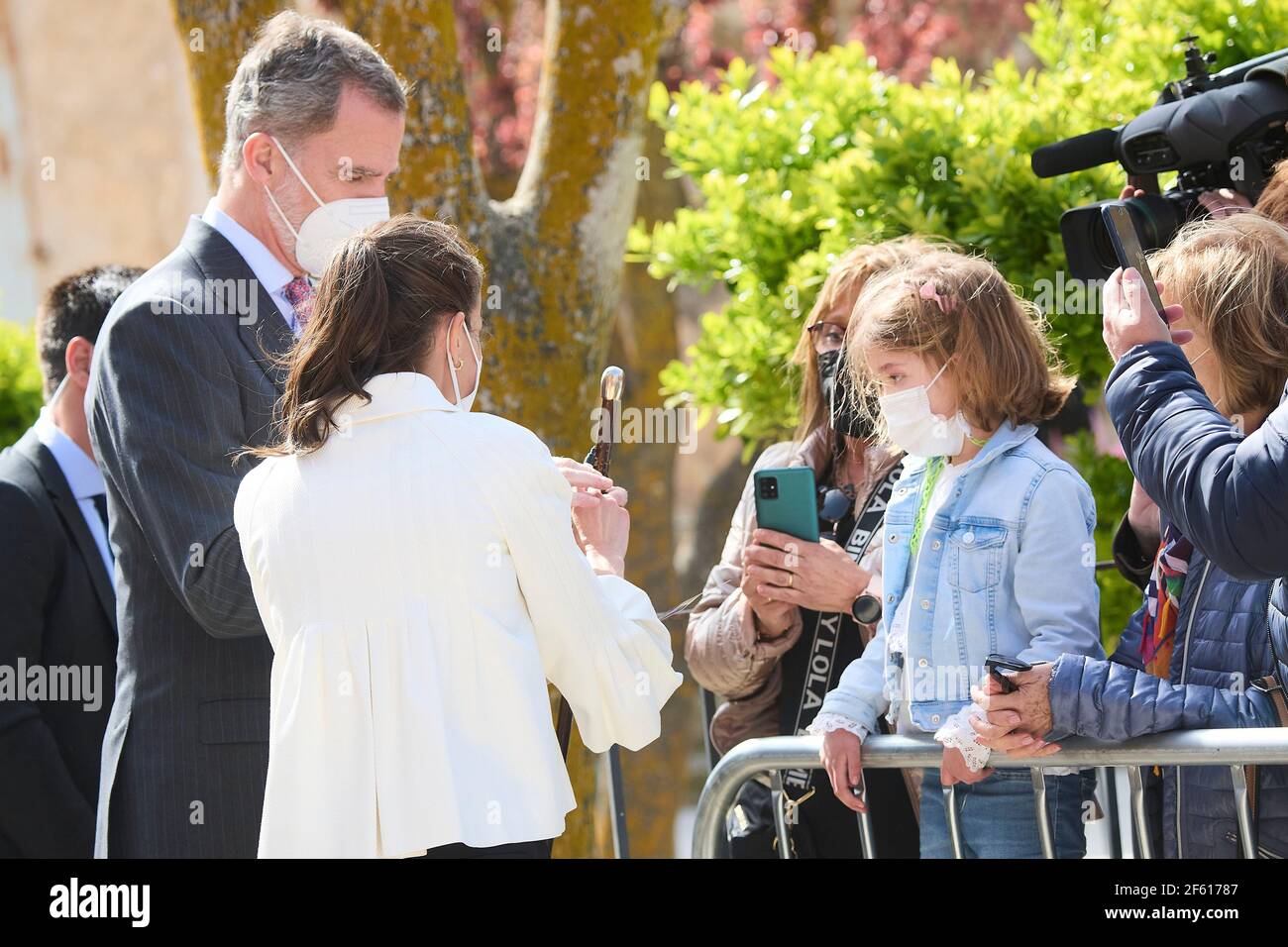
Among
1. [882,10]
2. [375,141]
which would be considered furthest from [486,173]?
[375,141]

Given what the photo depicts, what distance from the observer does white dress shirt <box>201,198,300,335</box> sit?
10.3ft

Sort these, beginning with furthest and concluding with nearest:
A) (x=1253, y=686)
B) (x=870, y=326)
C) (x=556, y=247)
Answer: (x=556, y=247), (x=870, y=326), (x=1253, y=686)

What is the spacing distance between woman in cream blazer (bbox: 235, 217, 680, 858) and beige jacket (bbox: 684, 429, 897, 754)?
0.99 metres

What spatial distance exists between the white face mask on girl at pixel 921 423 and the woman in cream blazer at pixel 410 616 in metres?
0.87

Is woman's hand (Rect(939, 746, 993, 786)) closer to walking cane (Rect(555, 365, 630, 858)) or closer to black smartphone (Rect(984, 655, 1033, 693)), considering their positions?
black smartphone (Rect(984, 655, 1033, 693))

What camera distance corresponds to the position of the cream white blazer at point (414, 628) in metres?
2.33

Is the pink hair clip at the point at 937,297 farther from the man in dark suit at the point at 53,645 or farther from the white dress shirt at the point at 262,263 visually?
the man in dark suit at the point at 53,645

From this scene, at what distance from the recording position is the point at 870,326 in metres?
3.12

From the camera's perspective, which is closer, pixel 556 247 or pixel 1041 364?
pixel 1041 364

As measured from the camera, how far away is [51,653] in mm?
3695

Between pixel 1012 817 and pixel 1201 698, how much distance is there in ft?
1.78

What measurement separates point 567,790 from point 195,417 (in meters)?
1.07

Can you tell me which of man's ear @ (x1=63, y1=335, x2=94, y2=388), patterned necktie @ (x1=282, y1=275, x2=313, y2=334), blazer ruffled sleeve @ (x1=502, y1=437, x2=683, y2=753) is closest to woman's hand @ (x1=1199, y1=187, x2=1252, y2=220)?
blazer ruffled sleeve @ (x1=502, y1=437, x2=683, y2=753)
